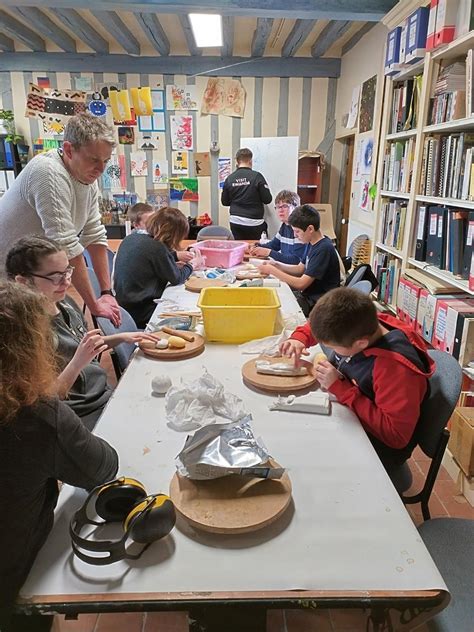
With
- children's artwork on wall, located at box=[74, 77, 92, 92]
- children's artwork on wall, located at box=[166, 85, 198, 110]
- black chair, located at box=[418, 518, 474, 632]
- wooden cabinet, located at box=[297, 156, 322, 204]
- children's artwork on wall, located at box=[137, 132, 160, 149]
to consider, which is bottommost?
black chair, located at box=[418, 518, 474, 632]

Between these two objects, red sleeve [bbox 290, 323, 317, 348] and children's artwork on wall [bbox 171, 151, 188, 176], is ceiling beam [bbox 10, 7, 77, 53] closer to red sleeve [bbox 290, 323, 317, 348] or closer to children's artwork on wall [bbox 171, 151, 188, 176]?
children's artwork on wall [bbox 171, 151, 188, 176]

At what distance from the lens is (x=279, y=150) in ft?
18.0

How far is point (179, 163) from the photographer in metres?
5.90

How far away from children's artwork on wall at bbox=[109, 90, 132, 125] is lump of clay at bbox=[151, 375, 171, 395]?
17.0 ft

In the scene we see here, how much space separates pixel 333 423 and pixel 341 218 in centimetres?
514

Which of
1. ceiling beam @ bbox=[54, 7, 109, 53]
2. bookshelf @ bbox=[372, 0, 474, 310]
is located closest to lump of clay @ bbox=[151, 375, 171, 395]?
bookshelf @ bbox=[372, 0, 474, 310]

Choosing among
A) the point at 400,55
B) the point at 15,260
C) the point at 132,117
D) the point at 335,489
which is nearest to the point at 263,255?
the point at 400,55

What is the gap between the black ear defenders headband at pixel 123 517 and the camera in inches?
28.1

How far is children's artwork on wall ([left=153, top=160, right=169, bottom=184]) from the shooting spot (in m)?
5.89

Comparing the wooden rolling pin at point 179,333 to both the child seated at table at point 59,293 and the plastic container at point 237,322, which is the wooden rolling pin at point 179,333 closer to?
the plastic container at point 237,322

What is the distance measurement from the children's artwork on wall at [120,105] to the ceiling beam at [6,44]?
126cm

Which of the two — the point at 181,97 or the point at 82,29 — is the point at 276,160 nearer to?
the point at 181,97

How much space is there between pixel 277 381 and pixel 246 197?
3.87 metres

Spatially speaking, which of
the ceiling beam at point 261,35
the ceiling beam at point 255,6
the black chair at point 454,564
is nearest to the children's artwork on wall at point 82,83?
the ceiling beam at point 261,35
